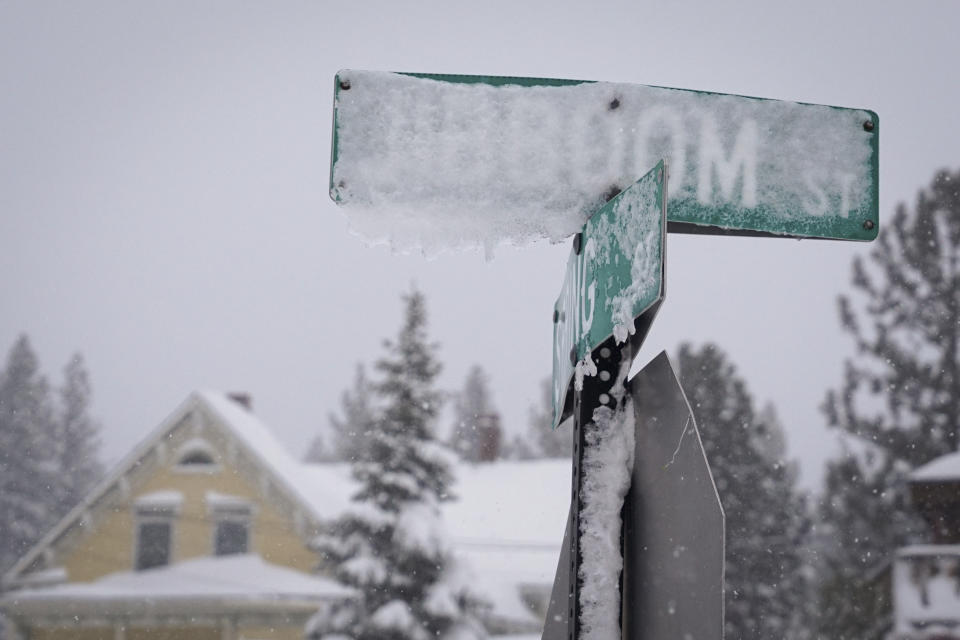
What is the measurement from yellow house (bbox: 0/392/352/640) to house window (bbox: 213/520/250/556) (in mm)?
23

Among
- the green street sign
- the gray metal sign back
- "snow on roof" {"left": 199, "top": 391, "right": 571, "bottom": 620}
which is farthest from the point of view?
"snow on roof" {"left": 199, "top": 391, "right": 571, "bottom": 620}

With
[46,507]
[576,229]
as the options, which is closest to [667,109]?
[576,229]

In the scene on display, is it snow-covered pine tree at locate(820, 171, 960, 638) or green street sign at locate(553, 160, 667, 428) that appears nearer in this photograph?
green street sign at locate(553, 160, 667, 428)

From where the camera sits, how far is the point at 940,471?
20.2 metres

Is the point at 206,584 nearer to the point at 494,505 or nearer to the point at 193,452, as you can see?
the point at 193,452

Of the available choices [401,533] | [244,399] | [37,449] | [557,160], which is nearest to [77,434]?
[37,449]

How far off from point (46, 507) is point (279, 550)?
24.7 m

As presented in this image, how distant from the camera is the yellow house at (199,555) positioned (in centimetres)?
2308

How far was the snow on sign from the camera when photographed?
79.7 inches

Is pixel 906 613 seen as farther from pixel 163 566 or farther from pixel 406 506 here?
pixel 163 566

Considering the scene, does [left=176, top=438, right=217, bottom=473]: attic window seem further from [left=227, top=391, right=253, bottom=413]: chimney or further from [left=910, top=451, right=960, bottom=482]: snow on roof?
[left=910, top=451, right=960, bottom=482]: snow on roof

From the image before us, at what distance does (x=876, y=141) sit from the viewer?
2141 millimetres

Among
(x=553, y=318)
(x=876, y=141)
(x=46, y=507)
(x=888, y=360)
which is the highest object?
(x=888, y=360)

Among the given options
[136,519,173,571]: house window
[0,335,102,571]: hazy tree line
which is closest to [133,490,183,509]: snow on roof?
[136,519,173,571]: house window
